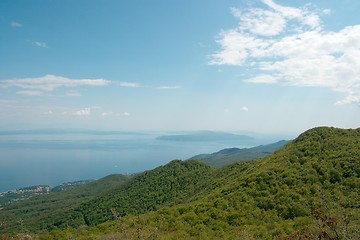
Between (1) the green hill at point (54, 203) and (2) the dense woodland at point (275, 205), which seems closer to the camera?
(2) the dense woodland at point (275, 205)

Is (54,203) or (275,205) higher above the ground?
(275,205)

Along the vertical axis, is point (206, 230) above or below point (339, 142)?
below

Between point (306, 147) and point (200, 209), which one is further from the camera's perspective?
point (306, 147)

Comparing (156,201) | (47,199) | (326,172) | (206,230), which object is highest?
(326,172)

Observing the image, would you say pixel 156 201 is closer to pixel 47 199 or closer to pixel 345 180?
pixel 345 180

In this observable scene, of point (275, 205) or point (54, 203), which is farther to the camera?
point (54, 203)

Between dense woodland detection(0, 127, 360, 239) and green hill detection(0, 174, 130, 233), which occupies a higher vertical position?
dense woodland detection(0, 127, 360, 239)

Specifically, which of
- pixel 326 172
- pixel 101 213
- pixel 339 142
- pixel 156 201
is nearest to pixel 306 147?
pixel 339 142

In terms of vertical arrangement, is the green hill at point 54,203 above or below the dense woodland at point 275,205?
below

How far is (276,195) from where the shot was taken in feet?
69.8

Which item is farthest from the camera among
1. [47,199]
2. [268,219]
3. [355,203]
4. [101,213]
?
[47,199]

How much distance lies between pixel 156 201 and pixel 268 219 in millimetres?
26405

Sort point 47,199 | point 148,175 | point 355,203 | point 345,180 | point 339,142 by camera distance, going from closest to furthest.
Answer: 1. point 355,203
2. point 345,180
3. point 339,142
4. point 148,175
5. point 47,199

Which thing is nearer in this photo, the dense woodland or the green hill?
the dense woodland
